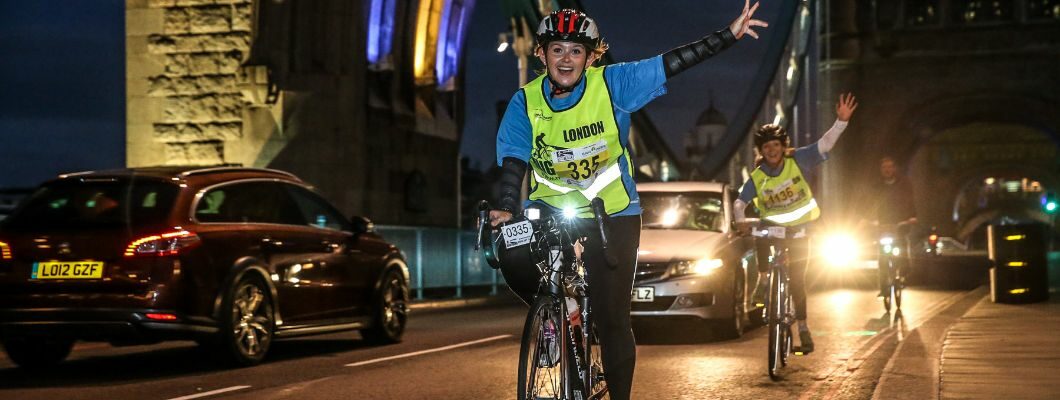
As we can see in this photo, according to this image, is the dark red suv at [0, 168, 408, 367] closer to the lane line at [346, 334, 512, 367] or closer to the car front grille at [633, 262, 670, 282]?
the lane line at [346, 334, 512, 367]

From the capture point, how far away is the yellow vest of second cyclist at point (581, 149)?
6.05 meters

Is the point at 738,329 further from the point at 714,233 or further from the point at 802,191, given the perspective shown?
the point at 802,191

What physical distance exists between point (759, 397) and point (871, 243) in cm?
753

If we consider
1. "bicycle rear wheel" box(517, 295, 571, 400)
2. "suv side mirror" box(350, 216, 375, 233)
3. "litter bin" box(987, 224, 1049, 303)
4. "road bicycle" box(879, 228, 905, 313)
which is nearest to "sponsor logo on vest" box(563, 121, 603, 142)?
"bicycle rear wheel" box(517, 295, 571, 400)

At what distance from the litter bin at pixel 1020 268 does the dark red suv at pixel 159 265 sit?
27.7ft

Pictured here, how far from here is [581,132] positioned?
605 cm

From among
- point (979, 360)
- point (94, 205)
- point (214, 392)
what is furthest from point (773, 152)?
point (94, 205)

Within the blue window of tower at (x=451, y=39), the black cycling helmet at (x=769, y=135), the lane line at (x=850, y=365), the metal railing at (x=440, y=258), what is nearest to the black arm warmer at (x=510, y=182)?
the lane line at (x=850, y=365)

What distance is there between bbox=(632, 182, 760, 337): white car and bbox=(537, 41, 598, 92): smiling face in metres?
7.13

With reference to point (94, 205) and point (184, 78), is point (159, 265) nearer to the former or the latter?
point (94, 205)

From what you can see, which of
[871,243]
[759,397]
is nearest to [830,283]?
[871,243]

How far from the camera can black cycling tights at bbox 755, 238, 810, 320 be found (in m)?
9.95

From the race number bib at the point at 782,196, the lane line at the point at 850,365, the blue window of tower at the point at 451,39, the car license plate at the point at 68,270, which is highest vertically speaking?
the blue window of tower at the point at 451,39

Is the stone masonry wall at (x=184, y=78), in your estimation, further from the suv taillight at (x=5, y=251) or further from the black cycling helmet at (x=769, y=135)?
the black cycling helmet at (x=769, y=135)
